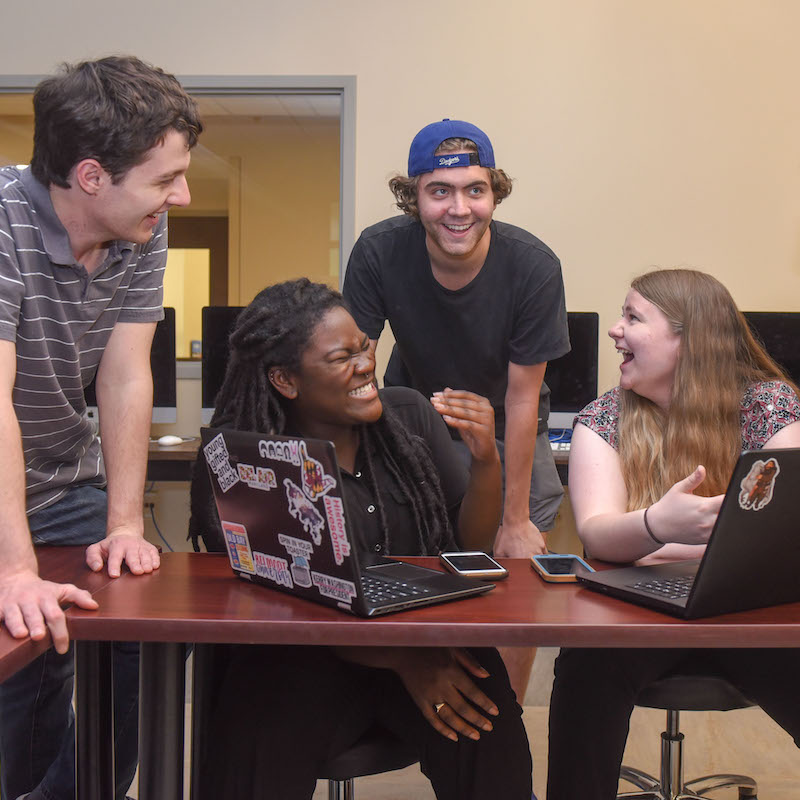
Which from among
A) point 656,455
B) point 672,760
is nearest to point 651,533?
point 656,455

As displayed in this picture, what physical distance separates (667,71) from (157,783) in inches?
130

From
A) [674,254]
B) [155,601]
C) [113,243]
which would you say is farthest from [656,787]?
[674,254]

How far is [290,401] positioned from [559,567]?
66 centimetres

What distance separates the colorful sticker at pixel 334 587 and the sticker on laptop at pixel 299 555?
0.06 feet

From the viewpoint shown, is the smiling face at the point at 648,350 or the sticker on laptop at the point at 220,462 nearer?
the sticker on laptop at the point at 220,462

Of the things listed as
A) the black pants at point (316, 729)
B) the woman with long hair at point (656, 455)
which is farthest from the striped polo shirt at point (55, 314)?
the woman with long hair at point (656, 455)

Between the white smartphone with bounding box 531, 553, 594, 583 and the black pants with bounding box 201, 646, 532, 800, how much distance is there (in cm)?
19

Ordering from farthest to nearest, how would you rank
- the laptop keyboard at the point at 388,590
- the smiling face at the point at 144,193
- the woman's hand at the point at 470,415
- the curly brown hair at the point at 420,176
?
the curly brown hair at the point at 420,176, the woman's hand at the point at 470,415, the smiling face at the point at 144,193, the laptop keyboard at the point at 388,590

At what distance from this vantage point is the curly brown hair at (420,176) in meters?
2.17

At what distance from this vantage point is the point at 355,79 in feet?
11.9

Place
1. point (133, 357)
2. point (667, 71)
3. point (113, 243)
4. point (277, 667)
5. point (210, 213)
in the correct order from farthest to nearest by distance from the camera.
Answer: point (210, 213) → point (667, 71) → point (133, 357) → point (113, 243) → point (277, 667)

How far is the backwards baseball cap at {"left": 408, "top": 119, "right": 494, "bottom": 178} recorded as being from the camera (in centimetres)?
215

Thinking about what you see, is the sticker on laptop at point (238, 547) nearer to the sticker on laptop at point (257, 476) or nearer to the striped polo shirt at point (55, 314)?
the sticker on laptop at point (257, 476)

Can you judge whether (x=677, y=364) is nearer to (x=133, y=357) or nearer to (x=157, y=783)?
(x=133, y=357)
